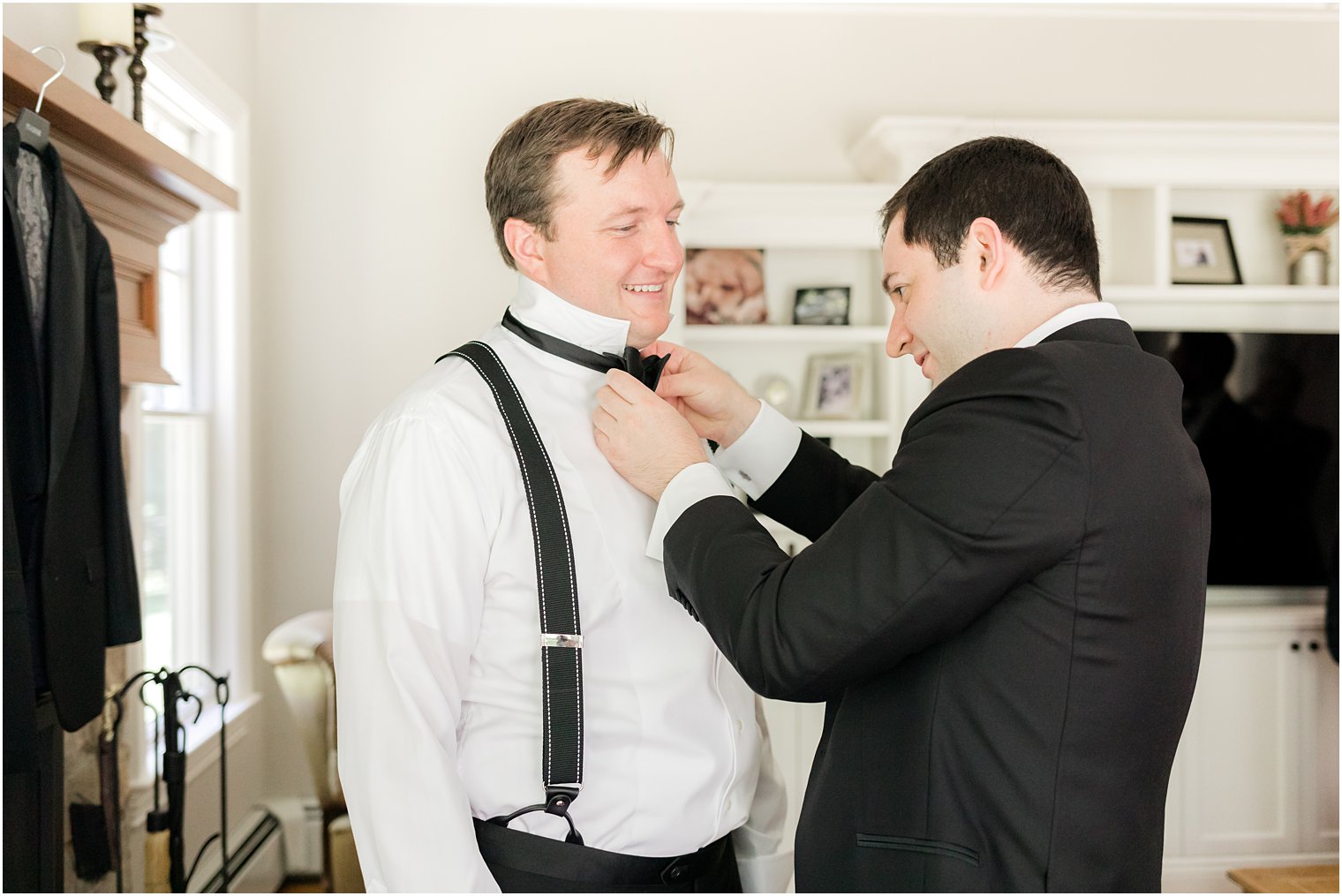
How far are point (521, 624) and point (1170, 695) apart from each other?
0.77m

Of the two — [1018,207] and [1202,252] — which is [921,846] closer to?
[1018,207]

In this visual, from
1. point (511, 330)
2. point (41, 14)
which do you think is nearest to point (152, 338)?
point (41, 14)

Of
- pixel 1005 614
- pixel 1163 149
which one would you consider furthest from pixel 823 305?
pixel 1005 614

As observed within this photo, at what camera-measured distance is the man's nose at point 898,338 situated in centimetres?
143

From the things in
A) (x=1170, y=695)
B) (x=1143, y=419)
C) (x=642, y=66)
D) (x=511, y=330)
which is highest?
(x=642, y=66)

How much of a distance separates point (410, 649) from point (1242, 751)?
3482mm

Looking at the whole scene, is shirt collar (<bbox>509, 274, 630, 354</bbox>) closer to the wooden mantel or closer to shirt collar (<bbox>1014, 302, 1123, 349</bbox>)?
shirt collar (<bbox>1014, 302, 1123, 349</bbox>)

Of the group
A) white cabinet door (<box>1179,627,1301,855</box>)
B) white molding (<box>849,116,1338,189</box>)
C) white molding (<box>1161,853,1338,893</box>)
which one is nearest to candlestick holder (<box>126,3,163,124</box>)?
white molding (<box>849,116,1338,189</box>)

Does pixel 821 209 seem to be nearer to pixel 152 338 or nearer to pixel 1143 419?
pixel 152 338

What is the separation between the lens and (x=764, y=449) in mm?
1736

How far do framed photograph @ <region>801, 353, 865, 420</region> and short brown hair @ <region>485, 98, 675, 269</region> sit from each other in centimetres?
250

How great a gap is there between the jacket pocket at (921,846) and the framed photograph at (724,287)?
279 cm

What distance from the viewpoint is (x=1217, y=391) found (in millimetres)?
3861

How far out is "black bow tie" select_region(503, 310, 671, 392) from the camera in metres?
1.48
